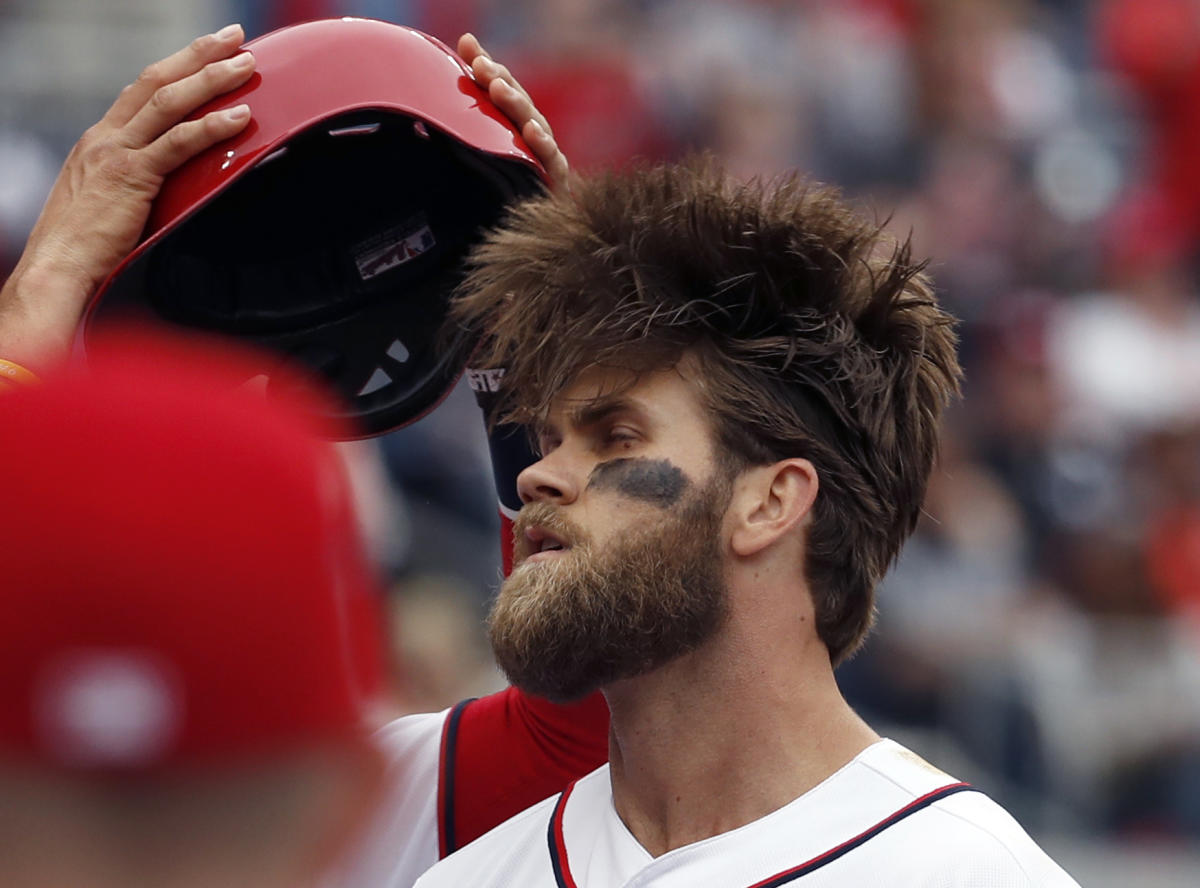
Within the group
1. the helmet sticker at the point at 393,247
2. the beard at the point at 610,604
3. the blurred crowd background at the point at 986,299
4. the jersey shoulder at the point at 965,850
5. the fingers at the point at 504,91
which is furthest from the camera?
the blurred crowd background at the point at 986,299

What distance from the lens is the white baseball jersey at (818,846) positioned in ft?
6.30

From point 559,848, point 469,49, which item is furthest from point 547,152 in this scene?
point 559,848

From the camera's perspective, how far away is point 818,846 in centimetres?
202

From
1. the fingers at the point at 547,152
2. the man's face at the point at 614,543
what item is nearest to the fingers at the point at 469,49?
the fingers at the point at 547,152

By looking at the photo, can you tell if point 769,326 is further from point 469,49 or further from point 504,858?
point 504,858

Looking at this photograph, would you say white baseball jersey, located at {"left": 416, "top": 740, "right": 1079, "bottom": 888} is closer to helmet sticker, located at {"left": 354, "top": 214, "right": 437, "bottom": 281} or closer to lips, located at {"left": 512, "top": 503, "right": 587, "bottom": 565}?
lips, located at {"left": 512, "top": 503, "right": 587, "bottom": 565}

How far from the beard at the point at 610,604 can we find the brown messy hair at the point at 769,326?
0.17 m

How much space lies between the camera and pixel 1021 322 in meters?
6.45

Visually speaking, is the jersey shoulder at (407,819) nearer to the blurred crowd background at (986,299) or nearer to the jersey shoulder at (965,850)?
the jersey shoulder at (965,850)

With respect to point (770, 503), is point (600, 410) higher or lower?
higher

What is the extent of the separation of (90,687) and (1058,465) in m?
5.62

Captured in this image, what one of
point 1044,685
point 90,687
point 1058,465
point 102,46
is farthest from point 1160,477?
point 90,687

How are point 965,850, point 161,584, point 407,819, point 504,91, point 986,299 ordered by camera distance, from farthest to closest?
point 986,299 → point 407,819 → point 504,91 → point 965,850 → point 161,584

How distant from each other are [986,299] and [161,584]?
5938 millimetres
